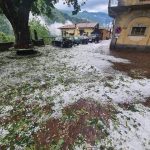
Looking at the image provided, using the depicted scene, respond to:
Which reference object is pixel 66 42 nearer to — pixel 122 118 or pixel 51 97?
pixel 51 97

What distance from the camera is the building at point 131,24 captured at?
17.2 m

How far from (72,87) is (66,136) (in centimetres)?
314

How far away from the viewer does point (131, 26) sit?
18312mm

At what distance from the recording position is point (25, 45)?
1617cm

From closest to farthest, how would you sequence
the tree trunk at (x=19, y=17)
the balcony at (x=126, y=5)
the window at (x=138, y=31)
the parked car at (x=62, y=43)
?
the tree trunk at (x=19, y=17), the balcony at (x=126, y=5), the window at (x=138, y=31), the parked car at (x=62, y=43)

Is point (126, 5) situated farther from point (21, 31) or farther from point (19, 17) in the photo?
point (21, 31)

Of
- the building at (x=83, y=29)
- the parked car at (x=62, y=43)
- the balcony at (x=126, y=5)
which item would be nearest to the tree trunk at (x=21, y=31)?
the parked car at (x=62, y=43)

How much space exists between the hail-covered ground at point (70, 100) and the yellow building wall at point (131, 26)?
959 centimetres

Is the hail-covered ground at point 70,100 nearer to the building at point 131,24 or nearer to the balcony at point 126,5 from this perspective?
the building at point 131,24

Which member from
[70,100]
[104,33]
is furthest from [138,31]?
[104,33]

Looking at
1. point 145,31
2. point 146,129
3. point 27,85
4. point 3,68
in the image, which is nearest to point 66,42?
point 145,31

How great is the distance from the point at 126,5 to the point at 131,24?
6.46 feet

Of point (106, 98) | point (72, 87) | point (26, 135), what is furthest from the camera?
point (72, 87)

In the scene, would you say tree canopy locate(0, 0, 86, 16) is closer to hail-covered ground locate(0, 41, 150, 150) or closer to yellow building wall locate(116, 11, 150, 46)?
yellow building wall locate(116, 11, 150, 46)
